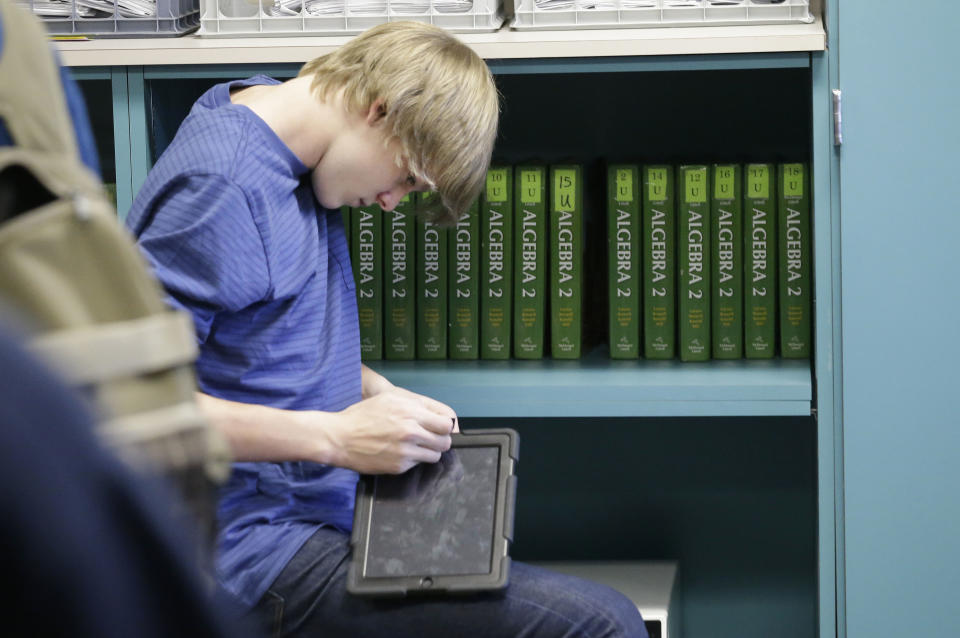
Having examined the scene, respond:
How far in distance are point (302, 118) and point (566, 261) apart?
1.77 ft

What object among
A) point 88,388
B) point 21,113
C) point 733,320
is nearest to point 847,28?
point 733,320

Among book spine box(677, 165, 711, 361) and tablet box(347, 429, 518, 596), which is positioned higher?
book spine box(677, 165, 711, 361)

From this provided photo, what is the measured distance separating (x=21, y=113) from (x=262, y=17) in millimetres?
1041

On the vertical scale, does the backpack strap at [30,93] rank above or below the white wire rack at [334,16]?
below

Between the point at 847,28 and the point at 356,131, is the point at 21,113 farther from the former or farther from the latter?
the point at 847,28

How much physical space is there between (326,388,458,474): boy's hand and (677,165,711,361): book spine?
0.52m

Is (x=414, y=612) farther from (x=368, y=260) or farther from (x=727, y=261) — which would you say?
(x=727, y=261)

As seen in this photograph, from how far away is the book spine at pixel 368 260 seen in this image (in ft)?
5.55

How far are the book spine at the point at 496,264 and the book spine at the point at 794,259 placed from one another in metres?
0.40

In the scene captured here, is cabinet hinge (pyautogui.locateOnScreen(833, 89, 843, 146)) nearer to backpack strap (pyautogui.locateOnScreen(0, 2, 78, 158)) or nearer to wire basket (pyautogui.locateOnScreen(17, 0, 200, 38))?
wire basket (pyautogui.locateOnScreen(17, 0, 200, 38))

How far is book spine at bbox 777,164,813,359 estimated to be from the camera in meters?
1.64

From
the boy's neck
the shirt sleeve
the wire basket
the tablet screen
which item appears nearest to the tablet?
the tablet screen

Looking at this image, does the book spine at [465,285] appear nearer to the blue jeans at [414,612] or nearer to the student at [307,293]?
the student at [307,293]

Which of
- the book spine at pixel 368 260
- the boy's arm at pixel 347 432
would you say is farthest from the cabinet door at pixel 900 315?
the book spine at pixel 368 260
